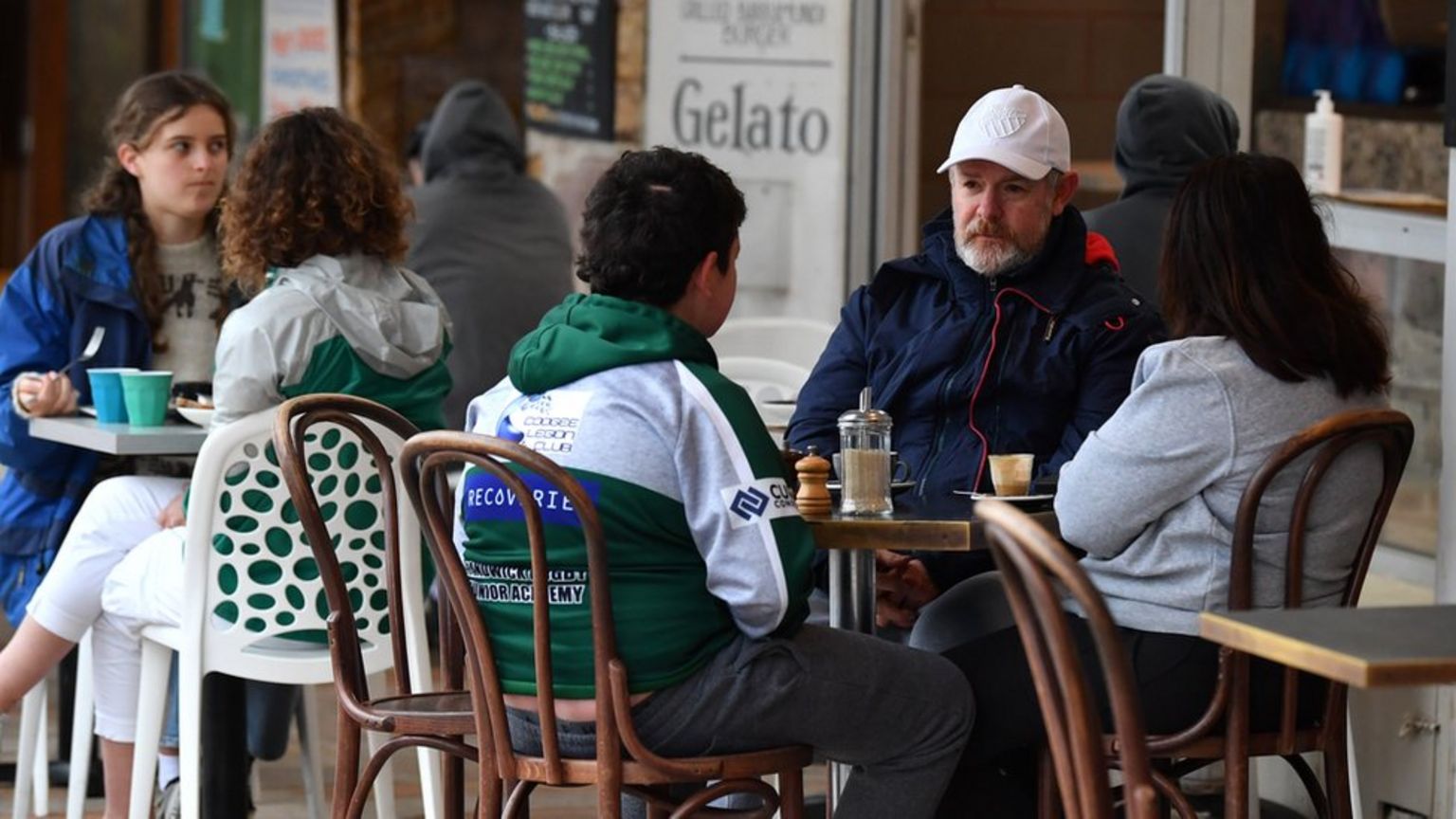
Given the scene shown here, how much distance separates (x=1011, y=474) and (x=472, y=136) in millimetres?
3013

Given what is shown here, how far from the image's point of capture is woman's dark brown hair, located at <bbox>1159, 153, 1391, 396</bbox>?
3.06m

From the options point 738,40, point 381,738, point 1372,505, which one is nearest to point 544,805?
point 381,738

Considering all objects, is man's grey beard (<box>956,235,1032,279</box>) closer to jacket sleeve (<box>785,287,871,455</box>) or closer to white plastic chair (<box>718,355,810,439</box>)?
jacket sleeve (<box>785,287,871,455</box>)

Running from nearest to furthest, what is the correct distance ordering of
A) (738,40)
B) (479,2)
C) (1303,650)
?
1. (1303,650)
2. (738,40)
3. (479,2)

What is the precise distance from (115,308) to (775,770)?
188 centimetres

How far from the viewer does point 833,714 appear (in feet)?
9.56

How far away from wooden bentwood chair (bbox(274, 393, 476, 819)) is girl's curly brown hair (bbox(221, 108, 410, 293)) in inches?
14.4

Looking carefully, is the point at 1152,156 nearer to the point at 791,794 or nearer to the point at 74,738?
the point at 791,794

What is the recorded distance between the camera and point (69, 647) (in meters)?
4.08

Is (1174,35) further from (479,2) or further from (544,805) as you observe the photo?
(479,2)

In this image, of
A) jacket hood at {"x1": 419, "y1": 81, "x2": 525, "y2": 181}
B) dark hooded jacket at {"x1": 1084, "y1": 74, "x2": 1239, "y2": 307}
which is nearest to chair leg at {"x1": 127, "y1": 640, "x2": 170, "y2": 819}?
dark hooded jacket at {"x1": 1084, "y1": 74, "x2": 1239, "y2": 307}

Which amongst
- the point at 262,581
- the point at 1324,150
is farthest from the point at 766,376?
the point at 262,581

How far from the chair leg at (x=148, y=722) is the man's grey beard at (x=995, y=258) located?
1416mm

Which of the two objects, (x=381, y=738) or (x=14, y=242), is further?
(x=14, y=242)
